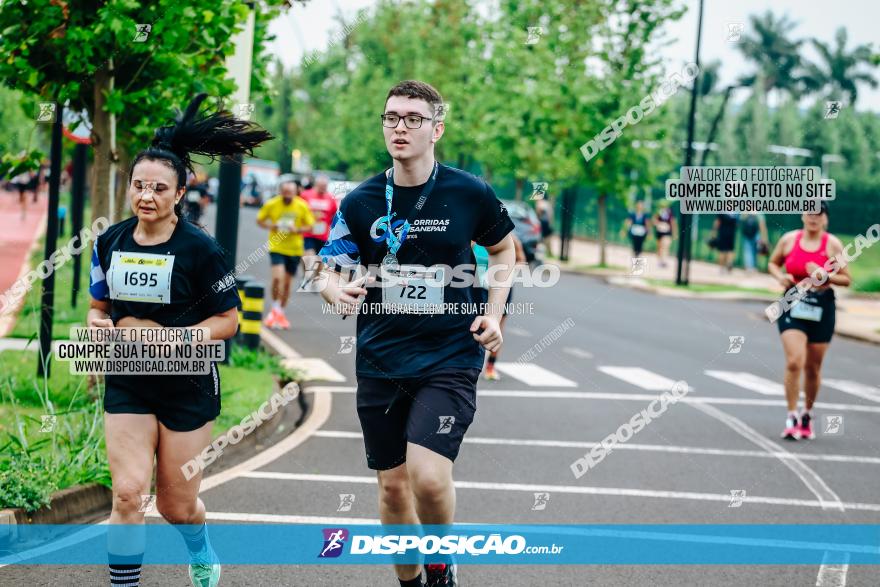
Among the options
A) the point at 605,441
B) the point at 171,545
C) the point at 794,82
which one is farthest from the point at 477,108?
the point at 794,82

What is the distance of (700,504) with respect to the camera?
7.85 meters

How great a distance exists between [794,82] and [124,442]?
9313cm

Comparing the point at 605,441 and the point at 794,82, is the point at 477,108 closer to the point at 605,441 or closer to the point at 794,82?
the point at 605,441

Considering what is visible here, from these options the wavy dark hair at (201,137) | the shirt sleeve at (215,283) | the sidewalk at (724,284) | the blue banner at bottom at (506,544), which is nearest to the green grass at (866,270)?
the sidewalk at (724,284)

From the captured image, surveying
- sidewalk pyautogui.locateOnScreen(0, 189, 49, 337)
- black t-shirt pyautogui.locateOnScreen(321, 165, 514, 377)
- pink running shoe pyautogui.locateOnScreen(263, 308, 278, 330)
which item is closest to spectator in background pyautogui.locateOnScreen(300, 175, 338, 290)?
pink running shoe pyautogui.locateOnScreen(263, 308, 278, 330)

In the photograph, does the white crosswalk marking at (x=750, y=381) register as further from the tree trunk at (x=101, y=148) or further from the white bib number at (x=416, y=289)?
the white bib number at (x=416, y=289)

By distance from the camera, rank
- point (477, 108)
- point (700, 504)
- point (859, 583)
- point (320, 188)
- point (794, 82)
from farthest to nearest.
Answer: point (794, 82) → point (477, 108) → point (320, 188) → point (700, 504) → point (859, 583)

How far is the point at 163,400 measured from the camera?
15.9 ft

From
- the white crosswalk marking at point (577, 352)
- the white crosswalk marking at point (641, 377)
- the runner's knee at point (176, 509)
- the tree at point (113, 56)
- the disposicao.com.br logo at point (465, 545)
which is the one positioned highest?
the tree at point (113, 56)

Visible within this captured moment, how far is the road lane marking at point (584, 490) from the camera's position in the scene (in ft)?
26.3

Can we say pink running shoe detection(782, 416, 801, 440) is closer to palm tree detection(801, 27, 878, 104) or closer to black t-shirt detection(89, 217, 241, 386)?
black t-shirt detection(89, 217, 241, 386)

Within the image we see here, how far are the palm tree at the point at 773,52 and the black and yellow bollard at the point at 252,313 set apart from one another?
79.6 meters

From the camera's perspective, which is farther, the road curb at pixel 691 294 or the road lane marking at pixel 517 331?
the road curb at pixel 691 294

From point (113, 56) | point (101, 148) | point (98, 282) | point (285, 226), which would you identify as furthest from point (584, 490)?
point (285, 226)
